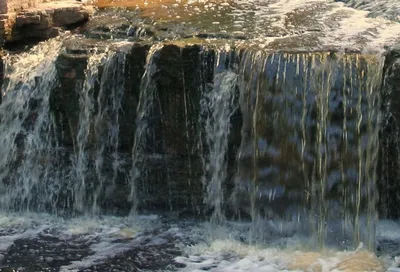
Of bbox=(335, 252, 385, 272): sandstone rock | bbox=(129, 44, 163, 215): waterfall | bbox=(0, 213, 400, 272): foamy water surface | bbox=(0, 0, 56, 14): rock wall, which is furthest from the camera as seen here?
bbox=(0, 0, 56, 14): rock wall

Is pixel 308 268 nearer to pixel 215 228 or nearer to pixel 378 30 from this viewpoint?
pixel 215 228

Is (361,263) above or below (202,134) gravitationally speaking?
below

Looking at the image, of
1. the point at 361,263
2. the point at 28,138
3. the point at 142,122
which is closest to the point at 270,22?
the point at 142,122

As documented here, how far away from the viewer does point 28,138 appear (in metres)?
6.97

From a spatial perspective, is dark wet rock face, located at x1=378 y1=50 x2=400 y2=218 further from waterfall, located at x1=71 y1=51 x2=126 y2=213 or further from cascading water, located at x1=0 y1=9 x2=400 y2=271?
waterfall, located at x1=71 y1=51 x2=126 y2=213

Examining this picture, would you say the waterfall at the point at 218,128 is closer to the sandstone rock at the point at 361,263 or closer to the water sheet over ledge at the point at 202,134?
the water sheet over ledge at the point at 202,134

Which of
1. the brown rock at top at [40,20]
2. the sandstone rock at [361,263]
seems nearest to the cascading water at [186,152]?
the sandstone rock at [361,263]

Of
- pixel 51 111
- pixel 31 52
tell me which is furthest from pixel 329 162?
pixel 31 52

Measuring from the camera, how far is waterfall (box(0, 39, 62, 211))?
22.6 feet

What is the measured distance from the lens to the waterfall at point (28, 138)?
6.89 metres

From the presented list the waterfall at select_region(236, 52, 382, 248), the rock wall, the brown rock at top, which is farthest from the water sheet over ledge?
the rock wall

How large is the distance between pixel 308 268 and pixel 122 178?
2.05 metres

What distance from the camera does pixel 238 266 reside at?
5.70 m

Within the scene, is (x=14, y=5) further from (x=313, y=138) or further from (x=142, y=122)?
(x=313, y=138)
